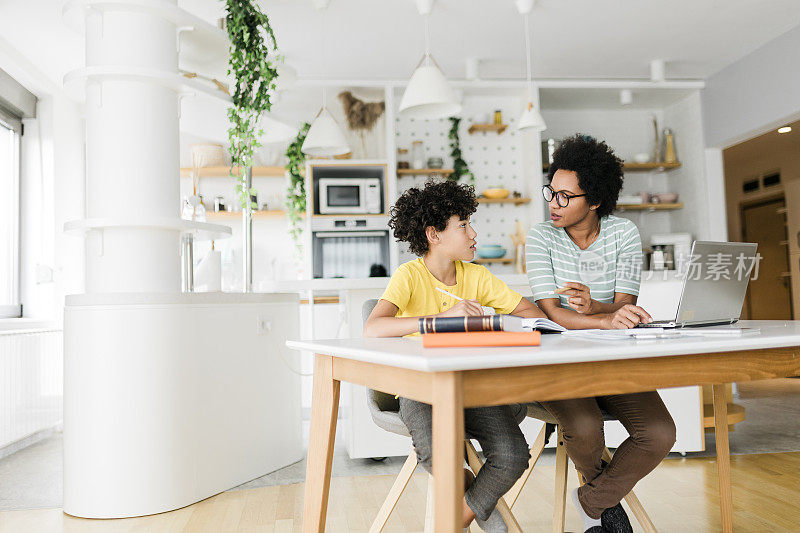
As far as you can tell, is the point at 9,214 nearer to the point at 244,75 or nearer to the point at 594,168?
the point at 244,75

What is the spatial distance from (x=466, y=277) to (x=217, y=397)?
49.6 inches

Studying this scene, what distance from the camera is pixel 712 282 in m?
1.47

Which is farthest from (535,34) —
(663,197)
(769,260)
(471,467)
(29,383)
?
(769,260)

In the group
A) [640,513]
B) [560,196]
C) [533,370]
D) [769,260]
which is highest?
[560,196]

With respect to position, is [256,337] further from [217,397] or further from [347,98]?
[347,98]

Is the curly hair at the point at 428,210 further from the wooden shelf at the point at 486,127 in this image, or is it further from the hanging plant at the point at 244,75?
the wooden shelf at the point at 486,127

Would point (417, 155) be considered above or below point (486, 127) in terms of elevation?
below

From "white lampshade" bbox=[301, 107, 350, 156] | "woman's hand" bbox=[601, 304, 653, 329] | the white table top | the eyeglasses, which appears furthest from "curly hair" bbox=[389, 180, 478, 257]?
"white lampshade" bbox=[301, 107, 350, 156]

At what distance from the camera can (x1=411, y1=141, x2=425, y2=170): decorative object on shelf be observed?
514cm

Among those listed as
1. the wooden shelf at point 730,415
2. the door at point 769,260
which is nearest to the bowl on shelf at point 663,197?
the door at point 769,260

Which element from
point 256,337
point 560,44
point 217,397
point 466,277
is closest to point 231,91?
point 256,337

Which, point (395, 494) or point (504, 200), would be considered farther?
point (504, 200)

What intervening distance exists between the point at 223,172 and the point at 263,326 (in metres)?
2.63

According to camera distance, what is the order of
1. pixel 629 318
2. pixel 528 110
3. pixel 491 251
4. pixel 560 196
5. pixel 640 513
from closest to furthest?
1. pixel 629 318
2. pixel 640 513
3. pixel 560 196
4. pixel 528 110
5. pixel 491 251
